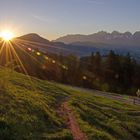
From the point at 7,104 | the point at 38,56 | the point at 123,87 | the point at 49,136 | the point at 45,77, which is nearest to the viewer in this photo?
the point at 49,136

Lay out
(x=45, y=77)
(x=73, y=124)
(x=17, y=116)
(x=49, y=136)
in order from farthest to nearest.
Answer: (x=45, y=77) → (x=73, y=124) → (x=17, y=116) → (x=49, y=136)

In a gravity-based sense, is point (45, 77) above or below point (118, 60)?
below

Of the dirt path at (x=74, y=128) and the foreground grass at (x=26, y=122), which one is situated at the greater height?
the foreground grass at (x=26, y=122)

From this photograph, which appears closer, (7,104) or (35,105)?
(7,104)

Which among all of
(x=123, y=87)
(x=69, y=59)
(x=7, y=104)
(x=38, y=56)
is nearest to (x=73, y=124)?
(x=7, y=104)

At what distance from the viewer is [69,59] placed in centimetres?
12781

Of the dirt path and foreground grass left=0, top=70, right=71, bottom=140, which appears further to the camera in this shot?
the dirt path

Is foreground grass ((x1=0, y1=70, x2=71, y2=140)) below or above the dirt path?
above

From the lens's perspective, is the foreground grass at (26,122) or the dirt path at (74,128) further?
the dirt path at (74,128)

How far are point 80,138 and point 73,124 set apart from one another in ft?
12.4

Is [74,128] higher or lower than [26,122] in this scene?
lower

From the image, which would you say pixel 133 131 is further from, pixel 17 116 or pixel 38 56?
pixel 38 56

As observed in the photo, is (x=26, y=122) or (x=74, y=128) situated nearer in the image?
(x=26, y=122)

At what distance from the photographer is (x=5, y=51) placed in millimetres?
141000
